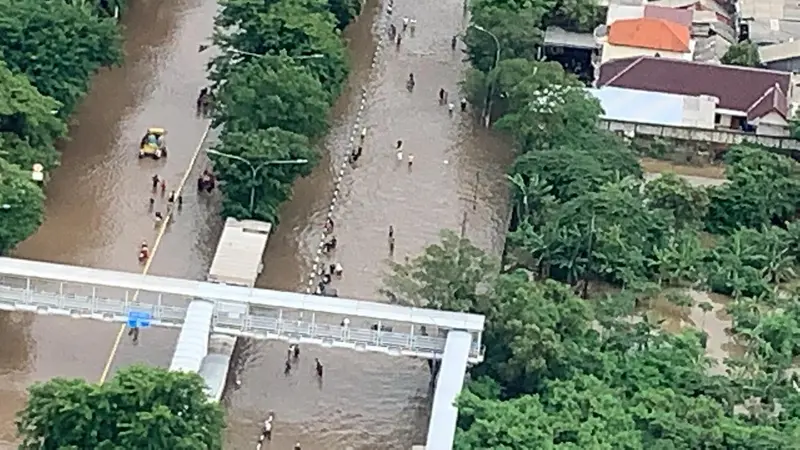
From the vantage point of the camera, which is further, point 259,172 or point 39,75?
point 39,75

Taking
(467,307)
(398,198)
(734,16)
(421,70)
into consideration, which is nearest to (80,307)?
(467,307)

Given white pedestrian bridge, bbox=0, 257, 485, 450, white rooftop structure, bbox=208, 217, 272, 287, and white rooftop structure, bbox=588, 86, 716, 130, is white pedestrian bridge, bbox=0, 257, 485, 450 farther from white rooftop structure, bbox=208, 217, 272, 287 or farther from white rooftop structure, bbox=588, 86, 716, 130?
white rooftop structure, bbox=588, 86, 716, 130

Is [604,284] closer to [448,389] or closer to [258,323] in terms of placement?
[448,389]

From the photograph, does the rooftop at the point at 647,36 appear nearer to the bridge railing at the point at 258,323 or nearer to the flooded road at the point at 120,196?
the flooded road at the point at 120,196

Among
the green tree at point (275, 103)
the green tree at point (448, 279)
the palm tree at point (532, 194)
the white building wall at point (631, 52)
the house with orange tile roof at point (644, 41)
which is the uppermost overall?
the house with orange tile roof at point (644, 41)

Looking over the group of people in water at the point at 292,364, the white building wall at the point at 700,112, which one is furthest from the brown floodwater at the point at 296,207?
the white building wall at the point at 700,112

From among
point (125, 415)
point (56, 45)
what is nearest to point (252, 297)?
point (125, 415)
